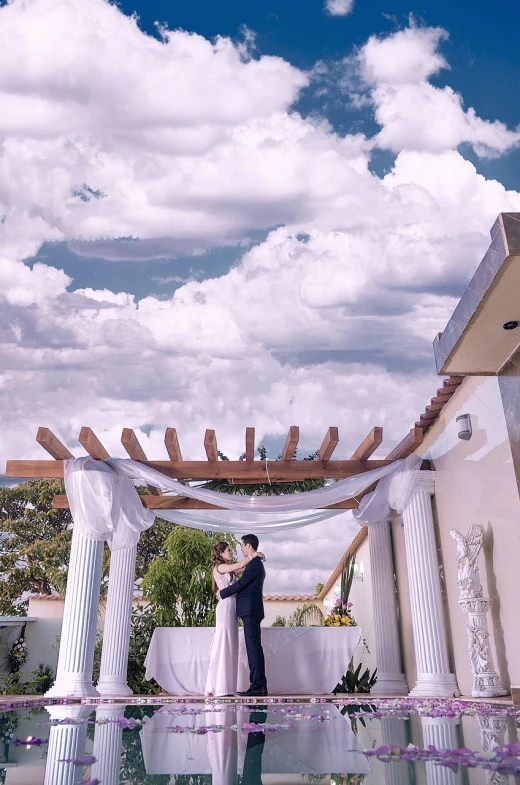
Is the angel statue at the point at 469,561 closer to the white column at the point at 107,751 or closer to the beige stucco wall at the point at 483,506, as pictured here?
the beige stucco wall at the point at 483,506

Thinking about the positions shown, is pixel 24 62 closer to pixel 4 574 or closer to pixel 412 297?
pixel 412 297

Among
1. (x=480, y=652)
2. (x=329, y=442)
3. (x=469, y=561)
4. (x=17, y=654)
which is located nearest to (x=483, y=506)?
(x=469, y=561)

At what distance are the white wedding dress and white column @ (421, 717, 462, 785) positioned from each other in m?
2.88

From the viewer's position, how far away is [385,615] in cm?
843

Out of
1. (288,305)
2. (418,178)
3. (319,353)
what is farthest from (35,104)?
(319,353)

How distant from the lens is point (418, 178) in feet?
43.4

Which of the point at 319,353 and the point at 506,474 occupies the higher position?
the point at 319,353

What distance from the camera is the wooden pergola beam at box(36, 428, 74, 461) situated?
6404 mm

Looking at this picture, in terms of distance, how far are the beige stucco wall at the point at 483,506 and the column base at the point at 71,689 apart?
372 centimetres

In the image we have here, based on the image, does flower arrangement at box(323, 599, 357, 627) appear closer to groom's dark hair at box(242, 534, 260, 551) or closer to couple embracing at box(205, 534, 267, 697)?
couple embracing at box(205, 534, 267, 697)

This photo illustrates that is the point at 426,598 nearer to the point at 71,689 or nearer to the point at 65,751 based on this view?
the point at 71,689

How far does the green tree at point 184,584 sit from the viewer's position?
9375mm

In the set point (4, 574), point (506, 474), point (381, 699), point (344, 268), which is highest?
point (344, 268)

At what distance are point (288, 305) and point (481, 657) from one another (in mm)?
10608
